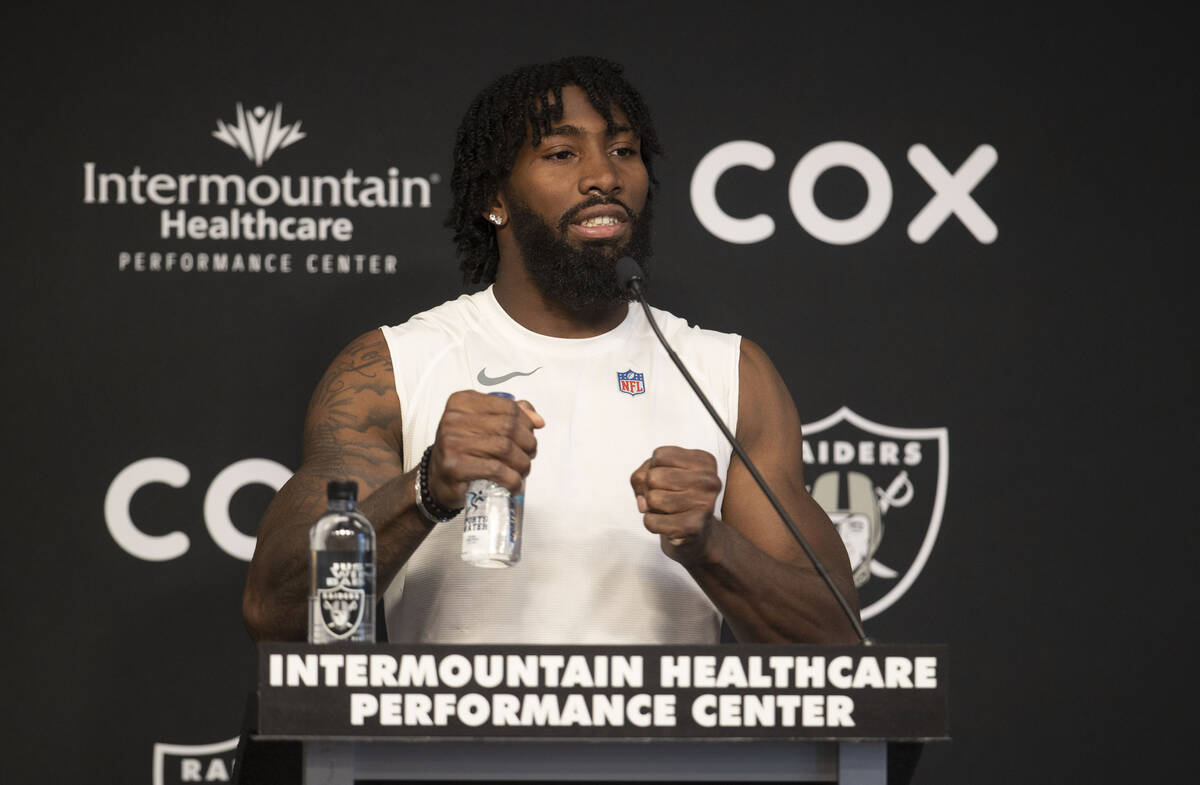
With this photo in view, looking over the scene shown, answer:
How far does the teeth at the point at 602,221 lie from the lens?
2.08 m

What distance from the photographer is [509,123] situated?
7.20ft

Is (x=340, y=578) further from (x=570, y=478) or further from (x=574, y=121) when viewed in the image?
(x=574, y=121)

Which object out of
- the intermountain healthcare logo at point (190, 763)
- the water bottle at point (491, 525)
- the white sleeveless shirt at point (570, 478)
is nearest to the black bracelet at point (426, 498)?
the water bottle at point (491, 525)

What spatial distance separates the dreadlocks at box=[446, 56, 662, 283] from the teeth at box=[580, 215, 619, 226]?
0.47ft

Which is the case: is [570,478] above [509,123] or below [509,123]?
below

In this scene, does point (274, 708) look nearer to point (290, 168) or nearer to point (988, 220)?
point (290, 168)

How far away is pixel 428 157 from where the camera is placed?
265cm

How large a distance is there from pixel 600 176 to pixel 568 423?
36 cm

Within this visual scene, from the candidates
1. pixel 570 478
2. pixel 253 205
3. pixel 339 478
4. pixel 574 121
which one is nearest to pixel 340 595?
pixel 339 478

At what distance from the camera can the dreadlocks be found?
217 cm

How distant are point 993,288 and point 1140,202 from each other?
33 cm

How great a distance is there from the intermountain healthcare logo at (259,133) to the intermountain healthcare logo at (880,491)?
109 centimetres

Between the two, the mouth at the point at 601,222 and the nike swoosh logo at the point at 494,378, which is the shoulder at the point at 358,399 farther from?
the mouth at the point at 601,222

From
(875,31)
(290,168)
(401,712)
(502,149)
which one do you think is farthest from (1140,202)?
(401,712)
